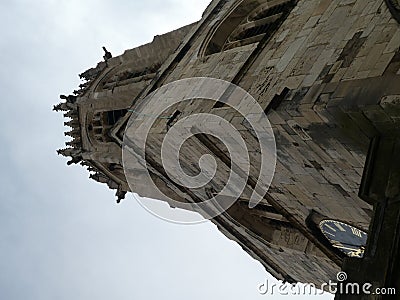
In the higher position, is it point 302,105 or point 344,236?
point 344,236

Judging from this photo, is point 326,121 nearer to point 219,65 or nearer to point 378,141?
point 378,141

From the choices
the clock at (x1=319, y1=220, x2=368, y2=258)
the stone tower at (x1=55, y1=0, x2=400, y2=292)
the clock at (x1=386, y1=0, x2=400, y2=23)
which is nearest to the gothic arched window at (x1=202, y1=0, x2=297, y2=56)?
the stone tower at (x1=55, y1=0, x2=400, y2=292)

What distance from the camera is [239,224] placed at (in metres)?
18.7

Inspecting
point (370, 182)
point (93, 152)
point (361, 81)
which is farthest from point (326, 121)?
point (93, 152)

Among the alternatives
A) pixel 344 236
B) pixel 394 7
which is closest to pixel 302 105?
pixel 394 7

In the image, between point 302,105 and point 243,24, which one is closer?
point 302,105

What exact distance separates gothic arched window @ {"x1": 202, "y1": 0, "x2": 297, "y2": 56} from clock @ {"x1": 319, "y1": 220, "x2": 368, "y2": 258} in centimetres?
512

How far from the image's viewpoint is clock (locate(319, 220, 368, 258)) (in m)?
13.0

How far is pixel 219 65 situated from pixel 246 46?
0.77 m

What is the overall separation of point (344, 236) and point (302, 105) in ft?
17.4

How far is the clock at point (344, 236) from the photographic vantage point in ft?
42.7

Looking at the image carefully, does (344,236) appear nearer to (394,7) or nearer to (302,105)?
(302,105)

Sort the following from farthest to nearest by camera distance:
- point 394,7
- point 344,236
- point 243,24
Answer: point 243,24
point 344,236
point 394,7

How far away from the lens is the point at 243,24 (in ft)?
57.0
